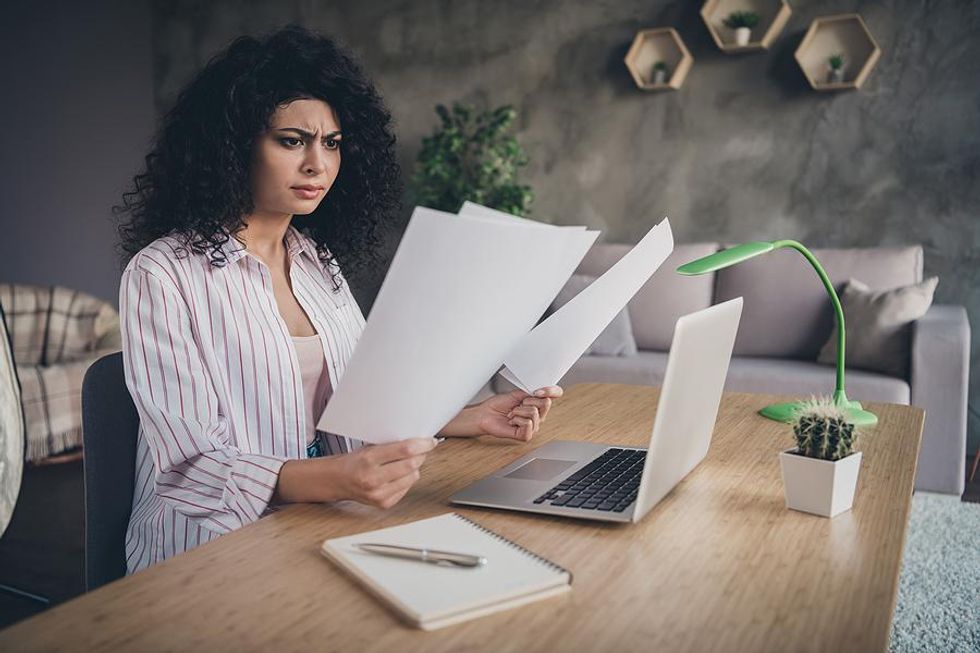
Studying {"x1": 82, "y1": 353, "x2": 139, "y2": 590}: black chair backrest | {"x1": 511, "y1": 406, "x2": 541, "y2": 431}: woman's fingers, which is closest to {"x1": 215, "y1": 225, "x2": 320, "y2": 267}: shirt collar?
{"x1": 82, "y1": 353, "x2": 139, "y2": 590}: black chair backrest

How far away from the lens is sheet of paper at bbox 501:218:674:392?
1012mm

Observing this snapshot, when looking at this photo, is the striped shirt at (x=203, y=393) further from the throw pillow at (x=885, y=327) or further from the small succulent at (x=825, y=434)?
the throw pillow at (x=885, y=327)

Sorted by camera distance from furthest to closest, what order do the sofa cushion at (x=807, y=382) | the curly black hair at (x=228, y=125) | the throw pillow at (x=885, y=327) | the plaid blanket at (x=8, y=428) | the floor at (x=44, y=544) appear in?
the throw pillow at (x=885, y=327)
the sofa cushion at (x=807, y=382)
the floor at (x=44, y=544)
the plaid blanket at (x=8, y=428)
the curly black hair at (x=228, y=125)

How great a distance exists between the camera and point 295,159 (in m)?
1.28

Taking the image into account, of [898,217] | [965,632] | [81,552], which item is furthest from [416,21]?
[965,632]

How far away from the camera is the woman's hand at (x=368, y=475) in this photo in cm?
86

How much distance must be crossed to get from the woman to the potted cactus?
38 centimetres

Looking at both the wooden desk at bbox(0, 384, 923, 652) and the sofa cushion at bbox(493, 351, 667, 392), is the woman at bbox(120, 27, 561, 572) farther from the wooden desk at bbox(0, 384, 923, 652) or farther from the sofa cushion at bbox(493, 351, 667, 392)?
the sofa cushion at bbox(493, 351, 667, 392)

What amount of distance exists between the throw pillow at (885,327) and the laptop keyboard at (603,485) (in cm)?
219

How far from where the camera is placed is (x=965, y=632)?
6.15 feet

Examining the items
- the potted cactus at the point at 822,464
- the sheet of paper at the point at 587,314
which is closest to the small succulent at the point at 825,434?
the potted cactus at the point at 822,464

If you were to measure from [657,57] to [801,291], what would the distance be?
140 centimetres

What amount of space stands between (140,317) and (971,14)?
3664 mm

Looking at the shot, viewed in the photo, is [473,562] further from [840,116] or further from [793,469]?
[840,116]
